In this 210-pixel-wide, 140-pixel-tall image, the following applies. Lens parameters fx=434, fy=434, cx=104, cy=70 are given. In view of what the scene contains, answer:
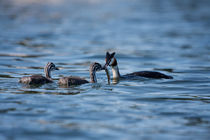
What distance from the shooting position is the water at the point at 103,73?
31.1 feet

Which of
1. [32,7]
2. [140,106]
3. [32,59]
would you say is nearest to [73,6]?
[32,7]

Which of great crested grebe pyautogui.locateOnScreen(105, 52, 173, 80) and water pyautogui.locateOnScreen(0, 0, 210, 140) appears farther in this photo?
great crested grebe pyautogui.locateOnScreen(105, 52, 173, 80)

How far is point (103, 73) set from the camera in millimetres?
17031

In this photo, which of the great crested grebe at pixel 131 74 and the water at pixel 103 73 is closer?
the water at pixel 103 73

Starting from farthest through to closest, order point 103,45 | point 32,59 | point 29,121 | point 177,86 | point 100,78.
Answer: point 103,45 < point 32,59 < point 100,78 < point 177,86 < point 29,121

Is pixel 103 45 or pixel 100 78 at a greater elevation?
pixel 103 45

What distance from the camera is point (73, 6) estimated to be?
4547cm

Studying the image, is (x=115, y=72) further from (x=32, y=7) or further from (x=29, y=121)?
(x=32, y=7)

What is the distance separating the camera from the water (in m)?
9.47

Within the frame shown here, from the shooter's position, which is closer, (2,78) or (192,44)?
(2,78)

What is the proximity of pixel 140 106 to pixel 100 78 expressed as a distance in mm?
4653

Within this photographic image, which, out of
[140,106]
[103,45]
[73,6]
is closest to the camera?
[140,106]

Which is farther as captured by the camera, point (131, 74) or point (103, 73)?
point (103, 73)

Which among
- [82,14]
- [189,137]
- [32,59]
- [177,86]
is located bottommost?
[189,137]
